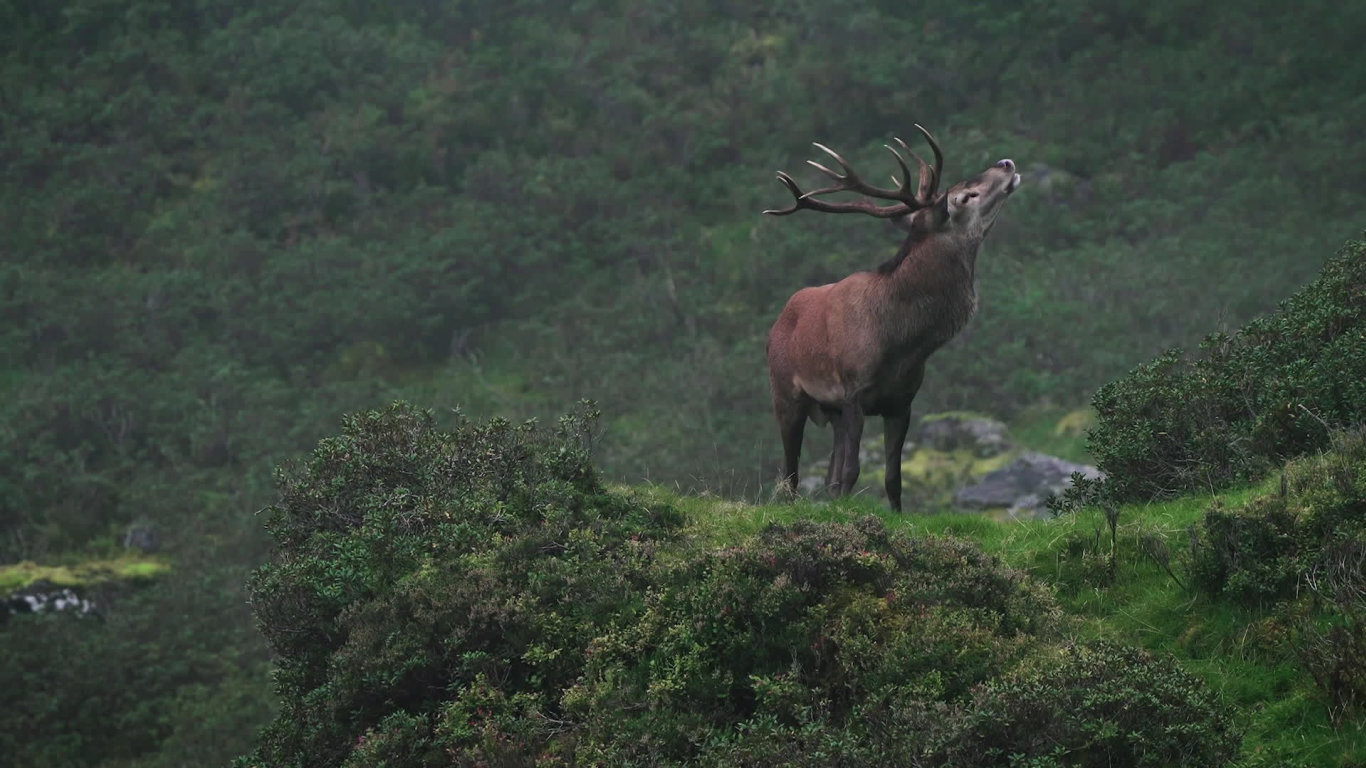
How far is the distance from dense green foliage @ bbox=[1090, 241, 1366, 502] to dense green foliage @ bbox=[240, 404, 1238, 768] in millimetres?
2581

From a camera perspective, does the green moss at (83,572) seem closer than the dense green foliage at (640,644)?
No

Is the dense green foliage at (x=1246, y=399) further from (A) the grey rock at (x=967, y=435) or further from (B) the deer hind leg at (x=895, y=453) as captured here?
(A) the grey rock at (x=967, y=435)

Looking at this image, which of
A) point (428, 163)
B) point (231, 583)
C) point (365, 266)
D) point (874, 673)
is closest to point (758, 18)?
point (428, 163)

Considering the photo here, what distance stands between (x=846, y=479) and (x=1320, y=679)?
4623mm

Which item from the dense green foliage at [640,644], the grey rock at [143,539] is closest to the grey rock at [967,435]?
the grey rock at [143,539]

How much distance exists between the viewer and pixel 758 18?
205ft

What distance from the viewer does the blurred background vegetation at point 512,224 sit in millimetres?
41375

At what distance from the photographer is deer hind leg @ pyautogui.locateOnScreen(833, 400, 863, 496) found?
1095 centimetres

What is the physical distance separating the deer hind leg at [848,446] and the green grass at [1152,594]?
42 centimetres

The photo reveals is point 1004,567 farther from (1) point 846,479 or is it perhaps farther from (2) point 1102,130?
(2) point 1102,130

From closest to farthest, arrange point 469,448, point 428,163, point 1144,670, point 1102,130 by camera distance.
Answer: point 1144,670 → point 469,448 → point 1102,130 → point 428,163

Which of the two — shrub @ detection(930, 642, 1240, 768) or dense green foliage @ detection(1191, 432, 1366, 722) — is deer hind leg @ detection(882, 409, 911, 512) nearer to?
dense green foliage @ detection(1191, 432, 1366, 722)

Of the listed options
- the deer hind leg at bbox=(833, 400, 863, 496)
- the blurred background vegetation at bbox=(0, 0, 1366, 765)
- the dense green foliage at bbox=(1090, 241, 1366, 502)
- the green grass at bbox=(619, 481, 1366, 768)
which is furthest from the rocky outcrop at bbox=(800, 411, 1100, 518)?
the green grass at bbox=(619, 481, 1366, 768)

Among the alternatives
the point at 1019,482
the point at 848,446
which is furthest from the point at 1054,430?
the point at 848,446
